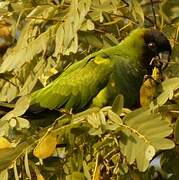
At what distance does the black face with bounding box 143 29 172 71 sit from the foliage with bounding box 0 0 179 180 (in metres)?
0.04

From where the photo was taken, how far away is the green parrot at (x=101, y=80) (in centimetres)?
207

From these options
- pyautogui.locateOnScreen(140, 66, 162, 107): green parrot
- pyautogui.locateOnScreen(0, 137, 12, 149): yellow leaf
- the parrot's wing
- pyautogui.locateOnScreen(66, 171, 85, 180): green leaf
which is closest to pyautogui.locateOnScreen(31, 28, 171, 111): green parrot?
the parrot's wing

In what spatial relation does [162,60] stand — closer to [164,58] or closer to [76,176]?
[164,58]

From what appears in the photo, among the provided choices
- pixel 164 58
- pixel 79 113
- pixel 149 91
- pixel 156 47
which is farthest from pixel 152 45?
pixel 79 113

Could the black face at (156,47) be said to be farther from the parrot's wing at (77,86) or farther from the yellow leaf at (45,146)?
the yellow leaf at (45,146)

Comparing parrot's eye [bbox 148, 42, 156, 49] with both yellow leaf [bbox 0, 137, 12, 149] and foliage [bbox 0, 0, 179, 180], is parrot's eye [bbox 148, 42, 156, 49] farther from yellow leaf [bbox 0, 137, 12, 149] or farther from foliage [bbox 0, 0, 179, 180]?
yellow leaf [bbox 0, 137, 12, 149]

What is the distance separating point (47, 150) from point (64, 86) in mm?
657

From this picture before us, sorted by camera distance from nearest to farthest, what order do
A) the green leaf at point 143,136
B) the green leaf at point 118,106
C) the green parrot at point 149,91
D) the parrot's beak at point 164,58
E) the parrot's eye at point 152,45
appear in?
the green leaf at point 143,136, the green leaf at point 118,106, the green parrot at point 149,91, the parrot's beak at point 164,58, the parrot's eye at point 152,45

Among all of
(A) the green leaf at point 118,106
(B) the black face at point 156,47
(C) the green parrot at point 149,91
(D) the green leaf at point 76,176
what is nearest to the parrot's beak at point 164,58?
(B) the black face at point 156,47

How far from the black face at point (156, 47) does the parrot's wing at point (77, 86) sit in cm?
17

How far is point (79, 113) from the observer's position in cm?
161

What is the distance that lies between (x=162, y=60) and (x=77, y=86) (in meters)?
0.32

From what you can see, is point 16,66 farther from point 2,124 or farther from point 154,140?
point 154,140

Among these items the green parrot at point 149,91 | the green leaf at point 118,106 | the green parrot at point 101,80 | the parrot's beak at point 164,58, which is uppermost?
the green leaf at point 118,106
